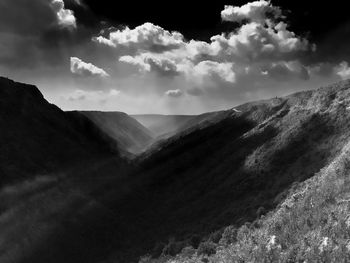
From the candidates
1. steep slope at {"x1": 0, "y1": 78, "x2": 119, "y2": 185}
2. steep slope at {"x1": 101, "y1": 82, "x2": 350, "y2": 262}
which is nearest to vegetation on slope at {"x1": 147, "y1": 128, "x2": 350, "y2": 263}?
steep slope at {"x1": 101, "y1": 82, "x2": 350, "y2": 262}

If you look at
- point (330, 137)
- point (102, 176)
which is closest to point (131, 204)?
point (102, 176)

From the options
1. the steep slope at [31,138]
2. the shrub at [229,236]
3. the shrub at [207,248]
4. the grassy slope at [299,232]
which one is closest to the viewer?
the grassy slope at [299,232]

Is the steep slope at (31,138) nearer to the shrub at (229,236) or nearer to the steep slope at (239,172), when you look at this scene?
the steep slope at (239,172)

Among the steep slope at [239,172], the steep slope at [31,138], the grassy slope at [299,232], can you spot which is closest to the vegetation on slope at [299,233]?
the grassy slope at [299,232]

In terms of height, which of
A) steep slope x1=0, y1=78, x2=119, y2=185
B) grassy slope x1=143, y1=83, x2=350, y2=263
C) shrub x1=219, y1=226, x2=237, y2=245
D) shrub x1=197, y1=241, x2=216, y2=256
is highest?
steep slope x1=0, y1=78, x2=119, y2=185

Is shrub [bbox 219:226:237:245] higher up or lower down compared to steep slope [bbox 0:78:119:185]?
lower down

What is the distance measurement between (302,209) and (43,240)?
33.6 m

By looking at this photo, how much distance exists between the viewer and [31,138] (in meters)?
86.9

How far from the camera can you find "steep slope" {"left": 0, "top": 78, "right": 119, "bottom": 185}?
73.9 metres

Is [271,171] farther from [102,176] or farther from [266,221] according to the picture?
[102,176]

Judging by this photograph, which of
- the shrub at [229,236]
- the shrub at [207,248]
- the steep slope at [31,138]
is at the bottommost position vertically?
the shrub at [207,248]

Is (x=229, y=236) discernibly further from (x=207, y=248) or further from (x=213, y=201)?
(x=213, y=201)

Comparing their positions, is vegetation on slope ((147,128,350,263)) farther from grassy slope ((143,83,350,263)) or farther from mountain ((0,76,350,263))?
mountain ((0,76,350,263))

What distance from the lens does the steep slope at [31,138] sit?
7394 cm
